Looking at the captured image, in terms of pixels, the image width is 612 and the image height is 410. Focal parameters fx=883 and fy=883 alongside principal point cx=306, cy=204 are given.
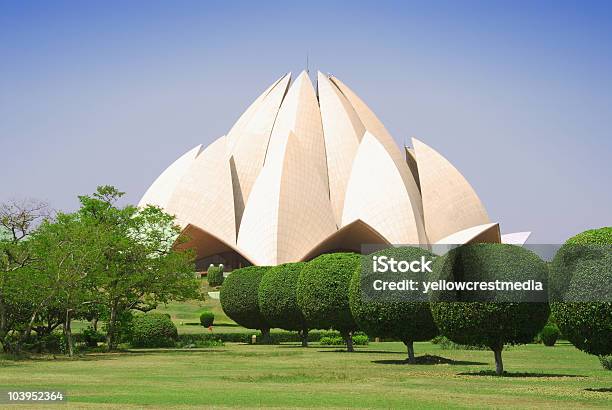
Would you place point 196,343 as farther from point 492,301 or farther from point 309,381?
point 492,301

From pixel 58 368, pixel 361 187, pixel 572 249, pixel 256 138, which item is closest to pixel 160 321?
pixel 58 368

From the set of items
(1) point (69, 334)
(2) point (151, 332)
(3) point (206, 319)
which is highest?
(3) point (206, 319)

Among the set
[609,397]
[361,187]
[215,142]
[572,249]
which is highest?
[215,142]

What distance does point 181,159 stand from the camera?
6994cm

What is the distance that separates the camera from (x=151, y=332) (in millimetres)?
31672

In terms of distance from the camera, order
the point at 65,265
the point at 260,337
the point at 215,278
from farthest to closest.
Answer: the point at 215,278 < the point at 260,337 < the point at 65,265

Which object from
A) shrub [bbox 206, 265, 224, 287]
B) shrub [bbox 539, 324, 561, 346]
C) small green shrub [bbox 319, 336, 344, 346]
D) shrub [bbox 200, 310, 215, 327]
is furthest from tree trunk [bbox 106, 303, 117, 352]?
shrub [bbox 206, 265, 224, 287]

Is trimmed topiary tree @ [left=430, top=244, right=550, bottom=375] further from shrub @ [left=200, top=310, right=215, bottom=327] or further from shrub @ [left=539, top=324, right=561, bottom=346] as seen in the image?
shrub @ [left=200, top=310, right=215, bottom=327]

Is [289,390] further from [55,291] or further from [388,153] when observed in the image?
[388,153]

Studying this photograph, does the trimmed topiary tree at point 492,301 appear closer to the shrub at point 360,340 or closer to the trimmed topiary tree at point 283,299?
the trimmed topiary tree at point 283,299

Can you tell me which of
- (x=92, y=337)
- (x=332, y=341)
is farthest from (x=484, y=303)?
(x=92, y=337)

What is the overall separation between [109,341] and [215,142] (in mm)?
37486

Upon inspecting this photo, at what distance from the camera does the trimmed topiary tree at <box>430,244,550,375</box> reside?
18.0 meters

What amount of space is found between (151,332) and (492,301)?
16761 mm
